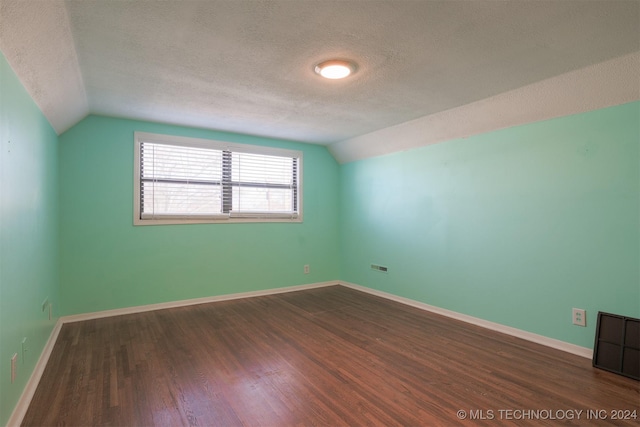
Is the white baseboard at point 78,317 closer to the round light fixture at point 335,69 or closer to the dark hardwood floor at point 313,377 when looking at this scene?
the dark hardwood floor at point 313,377

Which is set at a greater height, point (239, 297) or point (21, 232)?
point (21, 232)

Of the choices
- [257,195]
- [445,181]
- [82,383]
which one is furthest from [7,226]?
[445,181]

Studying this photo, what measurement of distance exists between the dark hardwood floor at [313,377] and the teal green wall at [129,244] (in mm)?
473

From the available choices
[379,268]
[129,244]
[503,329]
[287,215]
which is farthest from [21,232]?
[503,329]

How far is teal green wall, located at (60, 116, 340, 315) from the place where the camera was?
3508 mm

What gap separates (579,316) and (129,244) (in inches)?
183

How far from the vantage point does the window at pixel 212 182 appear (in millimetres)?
3924

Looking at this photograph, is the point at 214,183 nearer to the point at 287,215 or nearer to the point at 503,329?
Result: the point at 287,215

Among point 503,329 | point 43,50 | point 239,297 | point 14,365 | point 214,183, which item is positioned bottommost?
point 239,297

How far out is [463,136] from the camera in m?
3.58

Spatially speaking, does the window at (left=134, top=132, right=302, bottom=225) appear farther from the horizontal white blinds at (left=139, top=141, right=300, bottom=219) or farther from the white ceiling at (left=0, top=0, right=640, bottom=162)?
the white ceiling at (left=0, top=0, right=640, bottom=162)

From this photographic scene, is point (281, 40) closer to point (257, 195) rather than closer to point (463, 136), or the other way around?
point (463, 136)

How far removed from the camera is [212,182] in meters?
4.33

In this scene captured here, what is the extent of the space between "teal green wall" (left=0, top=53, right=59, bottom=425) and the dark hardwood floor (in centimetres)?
33
